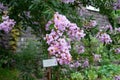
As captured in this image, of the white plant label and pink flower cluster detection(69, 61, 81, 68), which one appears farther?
pink flower cluster detection(69, 61, 81, 68)

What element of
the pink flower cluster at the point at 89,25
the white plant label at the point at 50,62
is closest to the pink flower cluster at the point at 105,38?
the pink flower cluster at the point at 89,25

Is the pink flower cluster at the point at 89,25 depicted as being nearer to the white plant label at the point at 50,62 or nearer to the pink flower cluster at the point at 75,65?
the white plant label at the point at 50,62

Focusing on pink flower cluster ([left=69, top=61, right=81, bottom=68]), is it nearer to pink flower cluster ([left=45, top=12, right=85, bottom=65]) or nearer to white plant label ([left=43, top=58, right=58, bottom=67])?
white plant label ([left=43, top=58, right=58, bottom=67])

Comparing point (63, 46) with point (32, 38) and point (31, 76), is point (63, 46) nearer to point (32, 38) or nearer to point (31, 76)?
point (31, 76)

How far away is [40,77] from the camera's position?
5.86 meters

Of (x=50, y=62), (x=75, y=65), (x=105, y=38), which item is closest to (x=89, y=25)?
(x=105, y=38)

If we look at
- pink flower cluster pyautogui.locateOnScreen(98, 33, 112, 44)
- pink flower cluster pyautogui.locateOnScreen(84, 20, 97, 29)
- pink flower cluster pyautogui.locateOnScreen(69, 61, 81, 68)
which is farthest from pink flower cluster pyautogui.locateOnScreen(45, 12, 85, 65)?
pink flower cluster pyautogui.locateOnScreen(69, 61, 81, 68)

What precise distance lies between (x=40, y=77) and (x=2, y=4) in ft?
7.57

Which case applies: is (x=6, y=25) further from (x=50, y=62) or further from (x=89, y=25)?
(x=89, y=25)

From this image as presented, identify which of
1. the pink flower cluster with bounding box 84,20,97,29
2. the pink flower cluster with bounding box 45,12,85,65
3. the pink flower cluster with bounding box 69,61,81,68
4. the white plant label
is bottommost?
the pink flower cluster with bounding box 69,61,81,68

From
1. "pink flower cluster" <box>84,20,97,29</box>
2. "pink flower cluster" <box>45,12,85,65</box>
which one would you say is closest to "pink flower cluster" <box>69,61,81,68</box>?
"pink flower cluster" <box>84,20,97,29</box>

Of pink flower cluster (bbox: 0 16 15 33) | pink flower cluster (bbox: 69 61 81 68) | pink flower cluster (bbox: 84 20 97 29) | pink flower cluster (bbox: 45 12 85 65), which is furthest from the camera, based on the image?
pink flower cluster (bbox: 69 61 81 68)

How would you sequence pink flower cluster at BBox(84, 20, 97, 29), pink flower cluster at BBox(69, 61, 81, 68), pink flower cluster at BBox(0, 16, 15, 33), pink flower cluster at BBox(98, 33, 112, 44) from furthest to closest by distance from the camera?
pink flower cluster at BBox(69, 61, 81, 68)
pink flower cluster at BBox(84, 20, 97, 29)
pink flower cluster at BBox(98, 33, 112, 44)
pink flower cluster at BBox(0, 16, 15, 33)

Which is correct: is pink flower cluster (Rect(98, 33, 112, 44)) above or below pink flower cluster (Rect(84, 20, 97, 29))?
below
